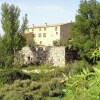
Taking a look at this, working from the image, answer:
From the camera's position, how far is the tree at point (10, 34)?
44844 mm

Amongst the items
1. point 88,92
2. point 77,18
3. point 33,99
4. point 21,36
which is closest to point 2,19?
point 21,36

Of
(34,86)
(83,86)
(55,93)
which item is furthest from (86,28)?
(83,86)

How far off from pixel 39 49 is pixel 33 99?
26945mm

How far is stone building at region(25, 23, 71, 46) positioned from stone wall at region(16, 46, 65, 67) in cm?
1775

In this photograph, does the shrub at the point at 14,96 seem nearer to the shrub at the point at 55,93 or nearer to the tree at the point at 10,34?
the shrub at the point at 55,93

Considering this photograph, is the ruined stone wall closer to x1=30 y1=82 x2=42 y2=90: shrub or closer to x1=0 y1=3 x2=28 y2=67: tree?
x1=0 y1=3 x2=28 y2=67: tree

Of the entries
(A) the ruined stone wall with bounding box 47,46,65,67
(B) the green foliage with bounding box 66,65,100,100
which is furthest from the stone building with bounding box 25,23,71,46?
(B) the green foliage with bounding box 66,65,100,100

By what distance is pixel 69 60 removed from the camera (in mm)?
45375

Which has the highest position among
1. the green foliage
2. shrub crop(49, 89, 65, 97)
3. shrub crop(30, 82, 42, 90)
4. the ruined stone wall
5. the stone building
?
the stone building

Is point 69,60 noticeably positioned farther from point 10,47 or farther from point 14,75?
point 14,75

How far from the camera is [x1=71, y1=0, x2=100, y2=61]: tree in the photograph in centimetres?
4266

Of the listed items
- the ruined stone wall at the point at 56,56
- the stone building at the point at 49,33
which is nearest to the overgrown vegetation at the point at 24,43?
the ruined stone wall at the point at 56,56

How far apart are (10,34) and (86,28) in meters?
8.90

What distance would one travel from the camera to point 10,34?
46.4 m
